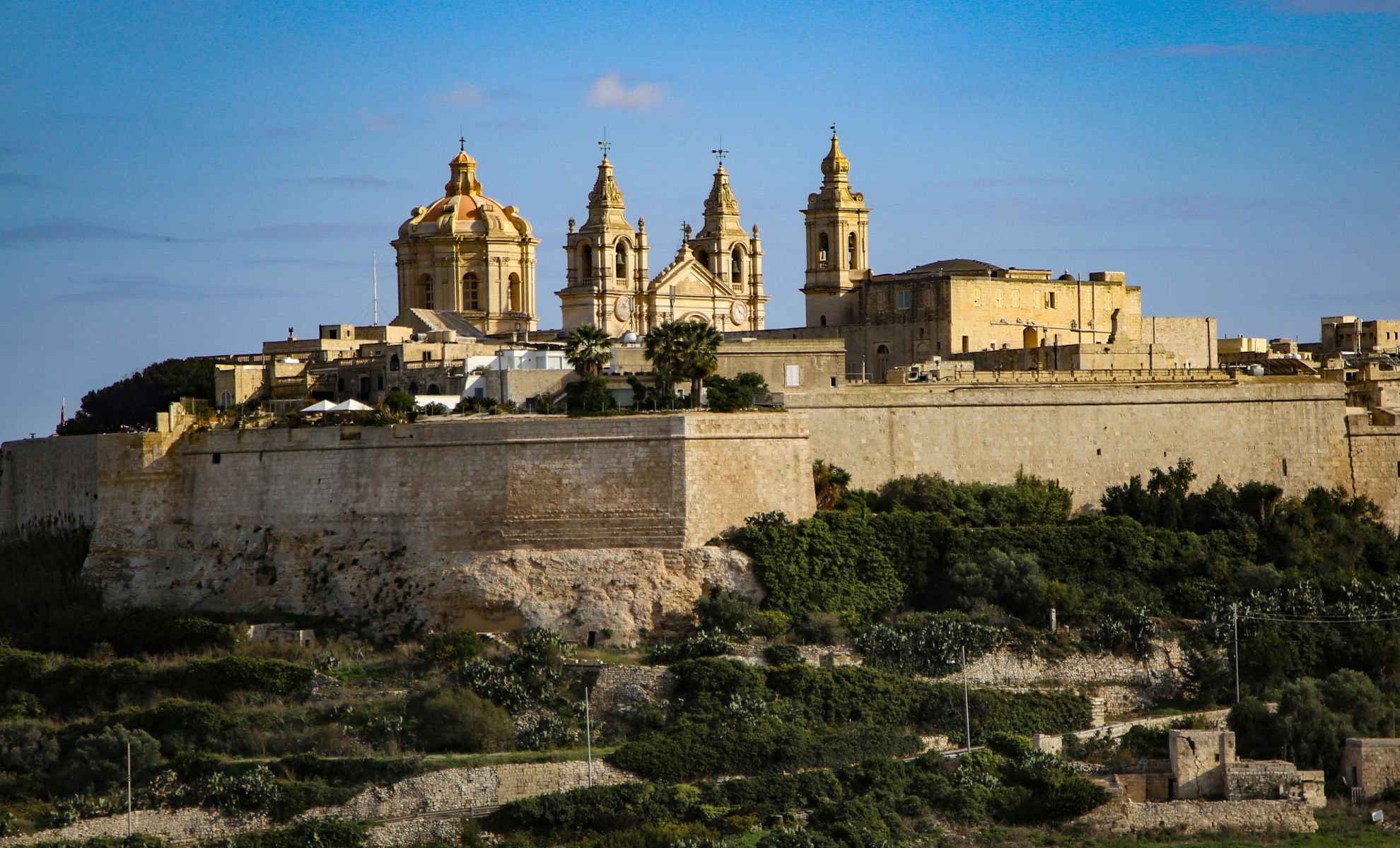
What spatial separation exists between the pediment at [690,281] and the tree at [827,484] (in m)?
22.3

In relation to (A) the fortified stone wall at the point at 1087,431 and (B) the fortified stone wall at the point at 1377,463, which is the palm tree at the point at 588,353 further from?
(B) the fortified stone wall at the point at 1377,463

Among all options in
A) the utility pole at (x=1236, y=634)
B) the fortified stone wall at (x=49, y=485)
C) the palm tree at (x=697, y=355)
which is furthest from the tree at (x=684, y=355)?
the fortified stone wall at (x=49, y=485)

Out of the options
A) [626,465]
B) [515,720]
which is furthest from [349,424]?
[515,720]

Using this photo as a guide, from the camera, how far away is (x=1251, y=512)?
48000 mm

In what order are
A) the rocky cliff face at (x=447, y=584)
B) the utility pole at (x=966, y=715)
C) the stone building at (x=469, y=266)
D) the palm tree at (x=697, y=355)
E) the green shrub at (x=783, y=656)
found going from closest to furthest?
1. the utility pole at (x=966, y=715)
2. the green shrub at (x=783, y=656)
3. the rocky cliff face at (x=447, y=584)
4. the palm tree at (x=697, y=355)
5. the stone building at (x=469, y=266)

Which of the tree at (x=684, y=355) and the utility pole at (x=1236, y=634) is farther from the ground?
the tree at (x=684, y=355)

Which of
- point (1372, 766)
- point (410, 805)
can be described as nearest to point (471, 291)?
point (410, 805)

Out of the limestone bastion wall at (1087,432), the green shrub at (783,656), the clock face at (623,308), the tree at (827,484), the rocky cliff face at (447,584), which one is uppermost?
the clock face at (623,308)

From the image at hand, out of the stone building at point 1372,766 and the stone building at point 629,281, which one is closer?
the stone building at point 1372,766

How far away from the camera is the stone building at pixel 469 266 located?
211 feet

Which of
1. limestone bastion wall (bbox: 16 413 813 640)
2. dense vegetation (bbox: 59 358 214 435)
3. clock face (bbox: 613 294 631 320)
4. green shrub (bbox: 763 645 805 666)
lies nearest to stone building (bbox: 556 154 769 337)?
clock face (bbox: 613 294 631 320)

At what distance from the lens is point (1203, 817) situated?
38062 mm

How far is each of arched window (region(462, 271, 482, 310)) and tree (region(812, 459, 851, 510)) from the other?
64.6 feet

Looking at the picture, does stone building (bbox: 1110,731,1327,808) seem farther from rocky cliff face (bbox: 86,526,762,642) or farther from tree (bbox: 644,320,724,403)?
tree (bbox: 644,320,724,403)
